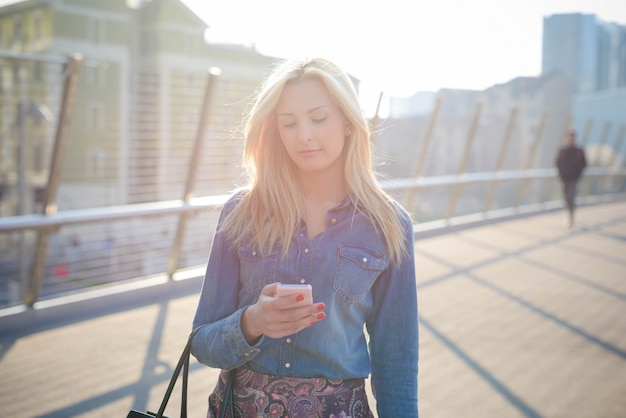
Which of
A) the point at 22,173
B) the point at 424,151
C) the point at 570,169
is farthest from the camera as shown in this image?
the point at 570,169

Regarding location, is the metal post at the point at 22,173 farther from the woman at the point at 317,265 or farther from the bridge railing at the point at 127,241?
the woman at the point at 317,265

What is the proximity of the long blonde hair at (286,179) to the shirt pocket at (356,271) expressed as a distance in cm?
5

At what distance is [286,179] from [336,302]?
1.16ft

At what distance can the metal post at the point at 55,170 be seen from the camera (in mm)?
5180

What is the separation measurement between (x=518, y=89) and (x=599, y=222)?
1192 cm

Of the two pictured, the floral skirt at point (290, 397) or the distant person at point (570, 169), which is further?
the distant person at point (570, 169)

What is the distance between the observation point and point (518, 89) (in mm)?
25766

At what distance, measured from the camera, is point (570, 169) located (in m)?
13.8

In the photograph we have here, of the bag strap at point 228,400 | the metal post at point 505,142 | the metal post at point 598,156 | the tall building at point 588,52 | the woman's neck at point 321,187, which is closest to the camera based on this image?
the bag strap at point 228,400

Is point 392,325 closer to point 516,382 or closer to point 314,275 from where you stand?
point 314,275

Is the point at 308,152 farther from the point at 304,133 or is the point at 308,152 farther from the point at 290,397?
the point at 290,397

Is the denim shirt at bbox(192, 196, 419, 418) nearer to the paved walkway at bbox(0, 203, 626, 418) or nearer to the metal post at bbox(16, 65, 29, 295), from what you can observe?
the paved walkway at bbox(0, 203, 626, 418)

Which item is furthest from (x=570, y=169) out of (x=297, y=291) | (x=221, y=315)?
(x=297, y=291)

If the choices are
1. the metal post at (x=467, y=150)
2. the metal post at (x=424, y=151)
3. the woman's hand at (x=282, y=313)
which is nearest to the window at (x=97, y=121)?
the woman's hand at (x=282, y=313)
